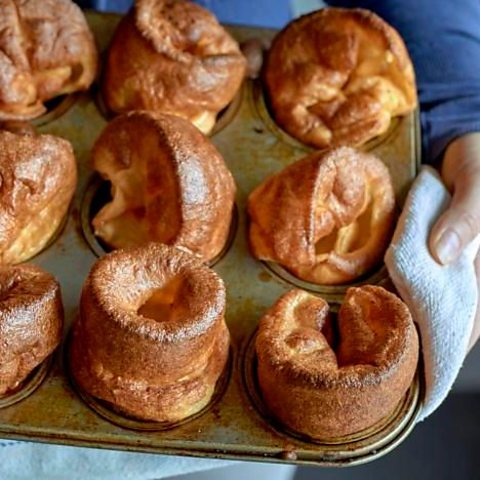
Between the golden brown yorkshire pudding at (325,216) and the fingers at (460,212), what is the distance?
0.11 m

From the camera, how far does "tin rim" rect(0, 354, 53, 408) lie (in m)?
1.63

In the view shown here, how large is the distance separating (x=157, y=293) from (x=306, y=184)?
1.22ft

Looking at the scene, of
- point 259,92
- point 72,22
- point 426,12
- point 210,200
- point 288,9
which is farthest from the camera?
point 288,9

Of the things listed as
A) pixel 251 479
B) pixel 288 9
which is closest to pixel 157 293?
pixel 251 479

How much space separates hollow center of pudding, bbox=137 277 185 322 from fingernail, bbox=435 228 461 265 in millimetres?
517

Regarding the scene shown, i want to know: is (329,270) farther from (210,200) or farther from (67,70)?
(67,70)

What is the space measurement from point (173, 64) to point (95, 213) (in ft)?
1.10

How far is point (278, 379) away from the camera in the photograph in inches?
62.6

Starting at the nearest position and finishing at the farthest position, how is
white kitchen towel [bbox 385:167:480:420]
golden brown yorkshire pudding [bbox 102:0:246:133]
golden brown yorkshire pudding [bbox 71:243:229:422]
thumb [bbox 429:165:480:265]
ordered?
golden brown yorkshire pudding [bbox 71:243:229:422] < white kitchen towel [bbox 385:167:480:420] < thumb [bbox 429:165:480:265] < golden brown yorkshire pudding [bbox 102:0:246:133]

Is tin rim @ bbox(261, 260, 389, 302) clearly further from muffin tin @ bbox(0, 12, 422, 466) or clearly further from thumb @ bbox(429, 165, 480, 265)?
thumb @ bbox(429, 165, 480, 265)

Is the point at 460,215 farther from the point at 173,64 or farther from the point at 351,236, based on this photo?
the point at 173,64

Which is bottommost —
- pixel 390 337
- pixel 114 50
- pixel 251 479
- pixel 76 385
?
pixel 251 479

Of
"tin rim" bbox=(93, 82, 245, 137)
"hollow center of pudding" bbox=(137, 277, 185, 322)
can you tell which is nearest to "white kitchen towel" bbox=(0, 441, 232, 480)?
"hollow center of pudding" bbox=(137, 277, 185, 322)

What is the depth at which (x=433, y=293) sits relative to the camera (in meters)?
1.78
